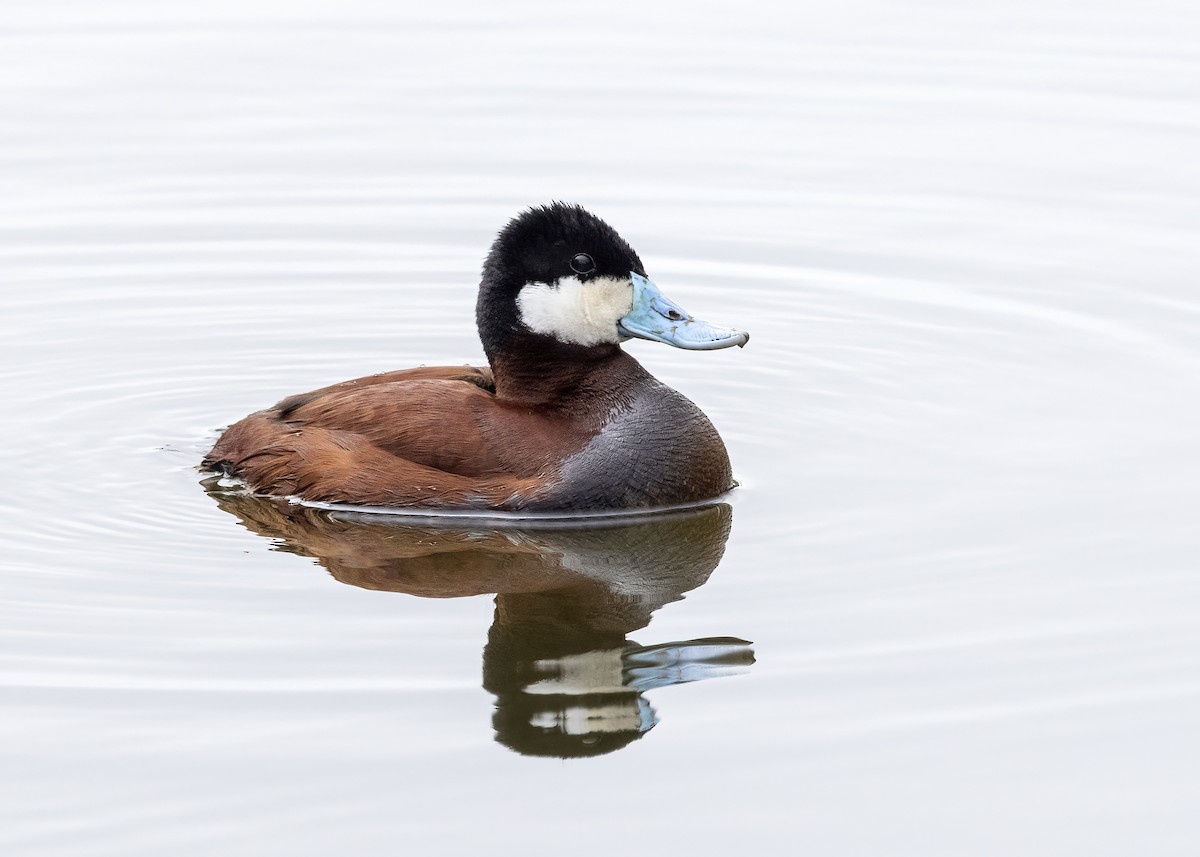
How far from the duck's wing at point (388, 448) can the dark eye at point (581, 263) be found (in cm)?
65

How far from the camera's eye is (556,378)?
8.39m

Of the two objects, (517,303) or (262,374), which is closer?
(517,303)

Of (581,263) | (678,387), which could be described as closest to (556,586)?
(581,263)

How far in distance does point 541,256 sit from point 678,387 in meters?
1.98

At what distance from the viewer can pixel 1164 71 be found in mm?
13828

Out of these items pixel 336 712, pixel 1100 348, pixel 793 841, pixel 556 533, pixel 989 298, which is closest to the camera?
pixel 793 841

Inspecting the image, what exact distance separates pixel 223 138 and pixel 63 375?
3.67m

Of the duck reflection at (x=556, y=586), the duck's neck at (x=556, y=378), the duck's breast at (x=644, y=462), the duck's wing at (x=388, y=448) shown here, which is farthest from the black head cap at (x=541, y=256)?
the duck reflection at (x=556, y=586)

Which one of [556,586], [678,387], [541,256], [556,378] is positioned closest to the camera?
[556,586]

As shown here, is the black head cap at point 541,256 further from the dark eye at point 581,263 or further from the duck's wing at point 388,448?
the duck's wing at point 388,448

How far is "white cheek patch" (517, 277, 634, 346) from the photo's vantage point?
27.0ft

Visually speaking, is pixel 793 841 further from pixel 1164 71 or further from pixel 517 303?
pixel 1164 71

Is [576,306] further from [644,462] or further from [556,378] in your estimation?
[644,462]

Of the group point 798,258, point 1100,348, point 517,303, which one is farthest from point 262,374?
point 1100,348
